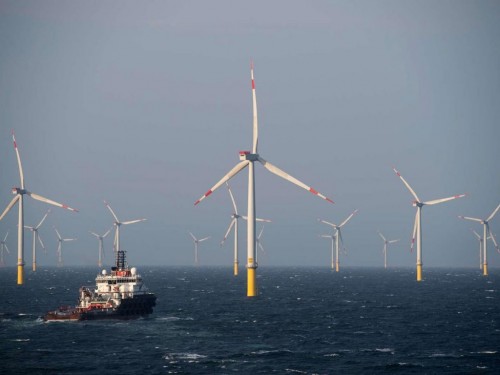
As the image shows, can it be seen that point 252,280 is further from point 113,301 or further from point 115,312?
point 115,312

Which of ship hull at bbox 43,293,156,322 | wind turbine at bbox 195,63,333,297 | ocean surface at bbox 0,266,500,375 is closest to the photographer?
ocean surface at bbox 0,266,500,375

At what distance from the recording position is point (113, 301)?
157000mm

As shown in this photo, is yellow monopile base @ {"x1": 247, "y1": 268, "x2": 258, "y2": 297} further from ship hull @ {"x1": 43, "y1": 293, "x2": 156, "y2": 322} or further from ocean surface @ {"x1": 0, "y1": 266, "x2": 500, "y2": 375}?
ship hull @ {"x1": 43, "y1": 293, "x2": 156, "y2": 322}

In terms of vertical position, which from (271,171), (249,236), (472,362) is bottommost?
(472,362)

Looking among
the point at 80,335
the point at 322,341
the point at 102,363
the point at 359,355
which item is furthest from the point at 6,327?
the point at 359,355

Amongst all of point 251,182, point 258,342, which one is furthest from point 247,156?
point 258,342

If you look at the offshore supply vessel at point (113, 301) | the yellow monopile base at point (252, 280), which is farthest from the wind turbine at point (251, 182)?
the offshore supply vessel at point (113, 301)

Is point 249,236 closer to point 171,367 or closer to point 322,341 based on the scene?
point 322,341

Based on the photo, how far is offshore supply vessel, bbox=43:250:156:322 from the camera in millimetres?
153500

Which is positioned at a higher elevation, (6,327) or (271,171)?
(271,171)

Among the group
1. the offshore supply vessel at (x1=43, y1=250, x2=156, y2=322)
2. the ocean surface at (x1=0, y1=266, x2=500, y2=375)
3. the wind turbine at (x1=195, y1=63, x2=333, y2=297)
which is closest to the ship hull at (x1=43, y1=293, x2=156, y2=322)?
the offshore supply vessel at (x1=43, y1=250, x2=156, y2=322)

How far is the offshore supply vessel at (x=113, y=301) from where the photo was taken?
154 m

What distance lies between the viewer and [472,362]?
10612cm

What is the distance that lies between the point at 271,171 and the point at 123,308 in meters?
45.4
